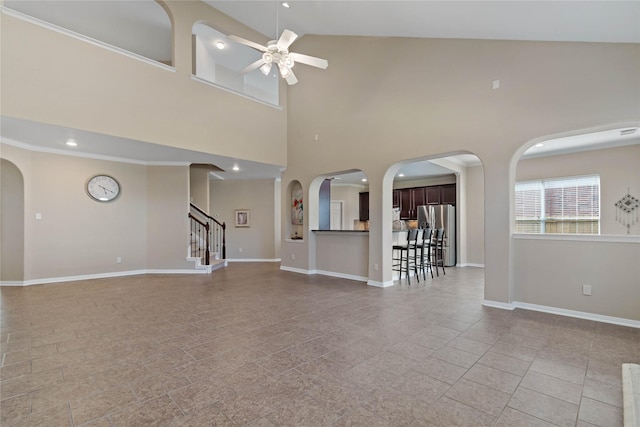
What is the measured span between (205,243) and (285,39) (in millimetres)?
6234

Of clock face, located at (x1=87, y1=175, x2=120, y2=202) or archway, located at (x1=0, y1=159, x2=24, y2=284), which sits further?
clock face, located at (x1=87, y1=175, x2=120, y2=202)

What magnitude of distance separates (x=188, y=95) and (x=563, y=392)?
6.43m

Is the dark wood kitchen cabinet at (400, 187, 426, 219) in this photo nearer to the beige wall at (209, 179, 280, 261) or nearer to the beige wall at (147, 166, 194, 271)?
the beige wall at (209, 179, 280, 261)

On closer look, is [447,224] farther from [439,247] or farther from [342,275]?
[342,275]

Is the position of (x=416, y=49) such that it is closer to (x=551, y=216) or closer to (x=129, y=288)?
(x=551, y=216)

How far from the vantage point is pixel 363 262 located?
5977 mm

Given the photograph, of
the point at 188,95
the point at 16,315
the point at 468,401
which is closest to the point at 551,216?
the point at 468,401

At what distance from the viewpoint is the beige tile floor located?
1.83 m

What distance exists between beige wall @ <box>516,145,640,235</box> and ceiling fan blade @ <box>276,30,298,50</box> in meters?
6.77

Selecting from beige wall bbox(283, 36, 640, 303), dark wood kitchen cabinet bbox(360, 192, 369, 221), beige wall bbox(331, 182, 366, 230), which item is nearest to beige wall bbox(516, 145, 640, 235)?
beige wall bbox(283, 36, 640, 303)

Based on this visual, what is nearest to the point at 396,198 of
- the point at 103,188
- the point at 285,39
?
the point at 285,39

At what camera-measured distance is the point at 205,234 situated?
830 centimetres

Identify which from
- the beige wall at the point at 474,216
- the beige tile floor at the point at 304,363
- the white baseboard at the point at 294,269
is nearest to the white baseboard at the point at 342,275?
the white baseboard at the point at 294,269

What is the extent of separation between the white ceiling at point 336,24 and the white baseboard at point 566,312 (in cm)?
316
